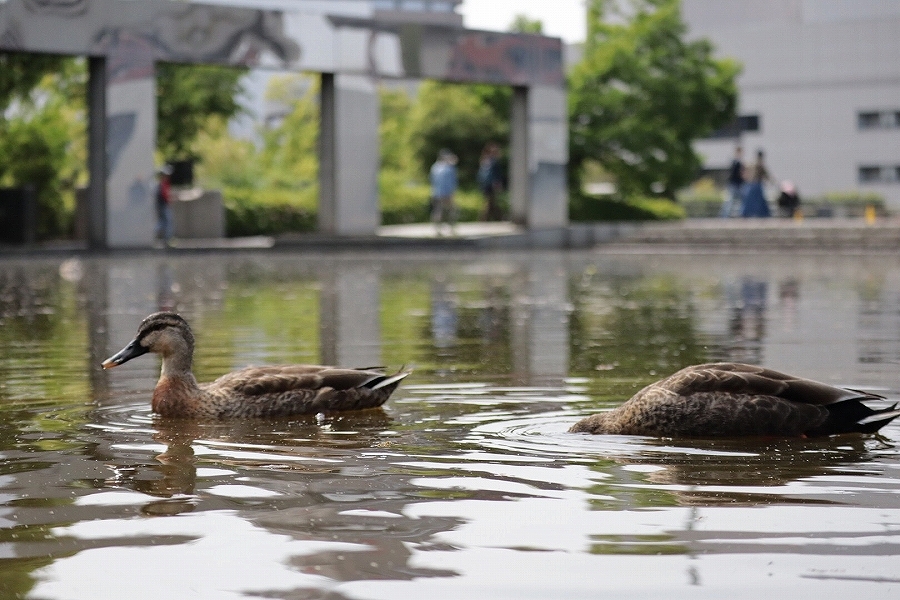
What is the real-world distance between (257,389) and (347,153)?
30.5 metres

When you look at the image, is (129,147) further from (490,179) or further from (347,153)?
(490,179)

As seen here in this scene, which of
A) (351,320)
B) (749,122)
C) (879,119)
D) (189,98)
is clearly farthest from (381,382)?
(749,122)

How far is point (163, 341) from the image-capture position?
29.1 ft

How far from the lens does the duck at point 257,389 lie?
852 centimetres

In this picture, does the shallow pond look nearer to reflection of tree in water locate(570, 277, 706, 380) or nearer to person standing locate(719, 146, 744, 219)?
reflection of tree in water locate(570, 277, 706, 380)

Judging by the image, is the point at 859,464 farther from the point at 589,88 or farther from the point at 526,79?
the point at 589,88

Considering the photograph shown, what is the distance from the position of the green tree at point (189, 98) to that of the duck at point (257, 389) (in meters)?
38.0

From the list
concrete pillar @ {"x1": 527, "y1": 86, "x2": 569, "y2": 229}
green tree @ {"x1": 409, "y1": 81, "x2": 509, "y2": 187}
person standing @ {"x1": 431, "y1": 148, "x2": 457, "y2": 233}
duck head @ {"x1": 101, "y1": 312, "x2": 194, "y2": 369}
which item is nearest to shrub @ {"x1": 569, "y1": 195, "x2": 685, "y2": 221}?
green tree @ {"x1": 409, "y1": 81, "x2": 509, "y2": 187}

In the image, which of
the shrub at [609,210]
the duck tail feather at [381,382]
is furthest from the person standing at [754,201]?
the duck tail feather at [381,382]

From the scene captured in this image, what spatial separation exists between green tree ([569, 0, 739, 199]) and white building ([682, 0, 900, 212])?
40.2 m

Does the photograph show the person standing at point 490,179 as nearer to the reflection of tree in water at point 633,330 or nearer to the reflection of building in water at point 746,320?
the reflection of building in water at point 746,320

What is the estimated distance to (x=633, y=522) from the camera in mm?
5602

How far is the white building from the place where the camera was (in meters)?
96.4

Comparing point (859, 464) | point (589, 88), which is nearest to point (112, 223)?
point (589, 88)
